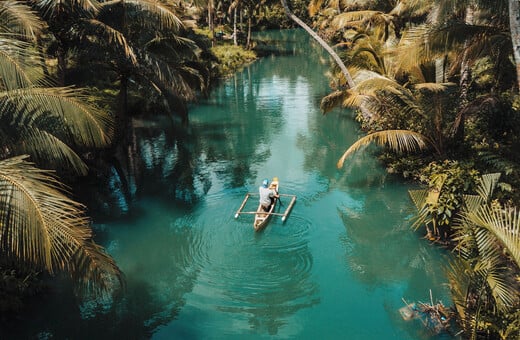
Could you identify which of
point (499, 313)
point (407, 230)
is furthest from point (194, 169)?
point (499, 313)

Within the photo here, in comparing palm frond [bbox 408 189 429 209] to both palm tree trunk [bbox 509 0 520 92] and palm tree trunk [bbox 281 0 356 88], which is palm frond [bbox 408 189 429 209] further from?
palm tree trunk [bbox 281 0 356 88]

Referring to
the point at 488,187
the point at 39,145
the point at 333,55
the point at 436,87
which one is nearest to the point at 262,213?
the point at 488,187

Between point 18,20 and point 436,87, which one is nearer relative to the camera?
point 18,20

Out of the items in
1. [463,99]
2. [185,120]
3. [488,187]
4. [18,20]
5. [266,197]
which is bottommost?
[266,197]

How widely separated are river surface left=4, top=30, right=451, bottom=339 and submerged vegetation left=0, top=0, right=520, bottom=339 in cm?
62

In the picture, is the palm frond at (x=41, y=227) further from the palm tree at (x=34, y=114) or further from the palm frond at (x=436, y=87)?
the palm frond at (x=436, y=87)

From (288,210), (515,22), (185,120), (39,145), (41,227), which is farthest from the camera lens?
(185,120)

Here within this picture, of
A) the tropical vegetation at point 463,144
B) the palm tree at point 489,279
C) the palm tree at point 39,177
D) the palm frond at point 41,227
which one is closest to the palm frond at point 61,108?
the palm tree at point 39,177

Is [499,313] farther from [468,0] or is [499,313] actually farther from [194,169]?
[194,169]

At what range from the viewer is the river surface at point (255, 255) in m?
8.05

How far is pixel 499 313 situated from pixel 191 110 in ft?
63.5

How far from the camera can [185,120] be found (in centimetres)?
1606

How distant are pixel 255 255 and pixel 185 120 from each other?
7.36 m

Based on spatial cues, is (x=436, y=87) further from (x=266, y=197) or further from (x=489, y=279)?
(x=489, y=279)
